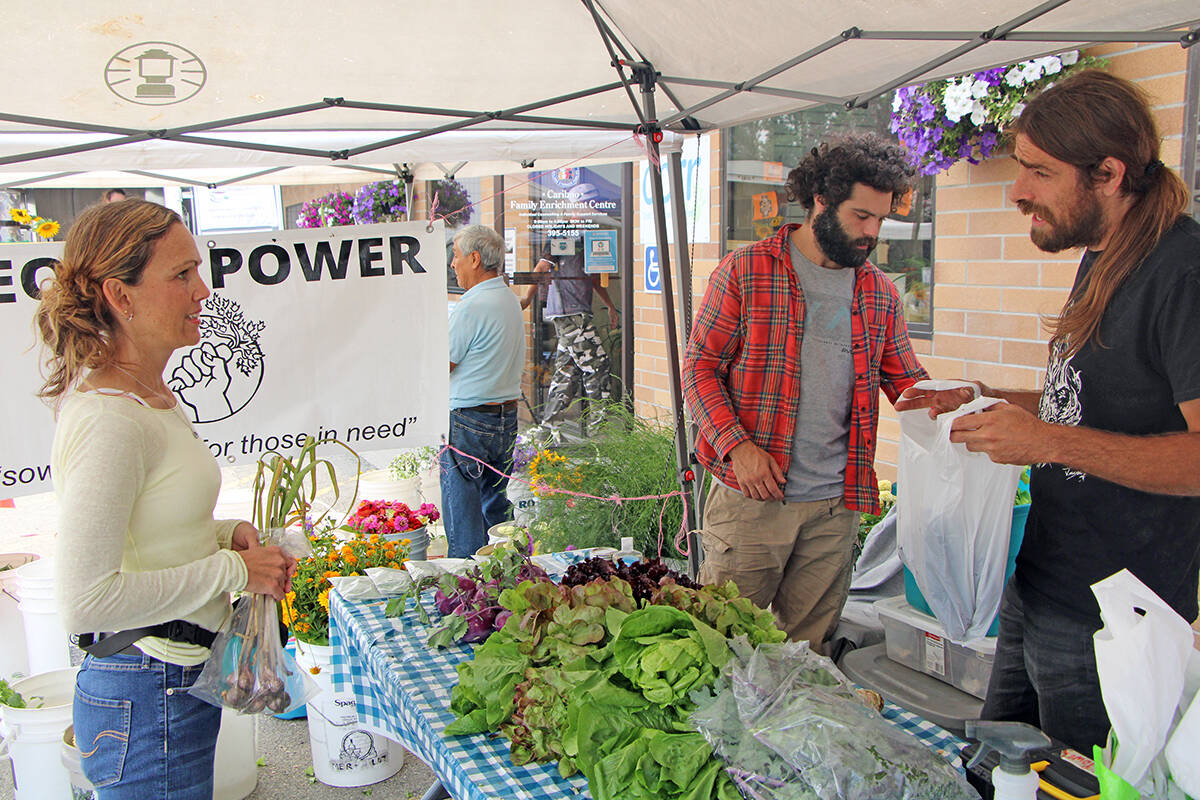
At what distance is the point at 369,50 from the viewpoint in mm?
2910

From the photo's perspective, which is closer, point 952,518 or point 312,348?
point 952,518

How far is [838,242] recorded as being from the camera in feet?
9.73

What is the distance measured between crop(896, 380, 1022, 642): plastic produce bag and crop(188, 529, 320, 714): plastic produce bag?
5.18 ft

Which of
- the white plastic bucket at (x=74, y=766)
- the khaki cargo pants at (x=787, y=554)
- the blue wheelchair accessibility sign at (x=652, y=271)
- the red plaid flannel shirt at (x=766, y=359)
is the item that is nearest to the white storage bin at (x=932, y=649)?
the khaki cargo pants at (x=787, y=554)

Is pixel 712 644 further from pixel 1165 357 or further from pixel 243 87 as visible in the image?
pixel 243 87

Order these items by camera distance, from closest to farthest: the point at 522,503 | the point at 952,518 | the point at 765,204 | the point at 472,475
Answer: the point at 952,518
the point at 522,503
the point at 472,475
the point at 765,204

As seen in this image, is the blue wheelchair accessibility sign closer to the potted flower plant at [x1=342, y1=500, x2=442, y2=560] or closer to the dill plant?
the dill plant

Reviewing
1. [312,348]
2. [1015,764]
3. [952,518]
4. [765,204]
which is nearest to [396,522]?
[312,348]

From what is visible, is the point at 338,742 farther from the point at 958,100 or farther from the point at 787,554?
the point at 958,100

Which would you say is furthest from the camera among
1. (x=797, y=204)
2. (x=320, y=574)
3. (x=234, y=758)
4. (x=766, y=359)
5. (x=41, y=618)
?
(x=797, y=204)

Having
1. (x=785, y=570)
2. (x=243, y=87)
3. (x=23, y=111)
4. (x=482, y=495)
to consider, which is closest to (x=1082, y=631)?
(x=785, y=570)

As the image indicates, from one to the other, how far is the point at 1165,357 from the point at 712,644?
106 cm

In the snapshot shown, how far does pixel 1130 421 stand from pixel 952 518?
59 cm

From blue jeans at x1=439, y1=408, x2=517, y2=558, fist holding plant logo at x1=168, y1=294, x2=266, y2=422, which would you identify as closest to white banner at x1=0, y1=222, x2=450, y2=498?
fist holding plant logo at x1=168, y1=294, x2=266, y2=422
